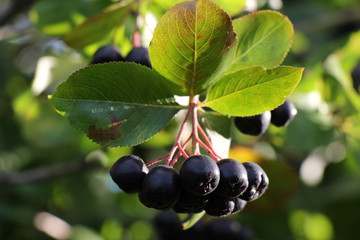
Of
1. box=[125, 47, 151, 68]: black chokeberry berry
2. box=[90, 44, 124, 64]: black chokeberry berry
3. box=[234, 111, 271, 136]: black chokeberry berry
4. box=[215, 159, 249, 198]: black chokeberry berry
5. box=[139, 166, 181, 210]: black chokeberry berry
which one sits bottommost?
box=[234, 111, 271, 136]: black chokeberry berry

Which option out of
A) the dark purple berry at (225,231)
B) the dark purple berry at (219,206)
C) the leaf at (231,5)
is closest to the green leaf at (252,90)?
the dark purple berry at (219,206)

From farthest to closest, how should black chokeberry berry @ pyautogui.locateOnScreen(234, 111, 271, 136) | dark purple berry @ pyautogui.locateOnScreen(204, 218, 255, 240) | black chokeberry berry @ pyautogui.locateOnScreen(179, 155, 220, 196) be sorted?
dark purple berry @ pyautogui.locateOnScreen(204, 218, 255, 240), black chokeberry berry @ pyautogui.locateOnScreen(234, 111, 271, 136), black chokeberry berry @ pyautogui.locateOnScreen(179, 155, 220, 196)

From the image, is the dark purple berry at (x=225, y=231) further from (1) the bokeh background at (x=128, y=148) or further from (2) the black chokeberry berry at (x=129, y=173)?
A: (2) the black chokeberry berry at (x=129, y=173)

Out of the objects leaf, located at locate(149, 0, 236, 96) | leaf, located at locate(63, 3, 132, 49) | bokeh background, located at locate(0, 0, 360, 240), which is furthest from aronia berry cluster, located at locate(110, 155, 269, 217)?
bokeh background, located at locate(0, 0, 360, 240)

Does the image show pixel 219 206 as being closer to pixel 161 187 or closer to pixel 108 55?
pixel 161 187

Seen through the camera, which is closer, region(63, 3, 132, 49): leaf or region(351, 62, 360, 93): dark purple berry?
region(63, 3, 132, 49): leaf

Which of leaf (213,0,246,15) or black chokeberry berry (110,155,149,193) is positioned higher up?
leaf (213,0,246,15)

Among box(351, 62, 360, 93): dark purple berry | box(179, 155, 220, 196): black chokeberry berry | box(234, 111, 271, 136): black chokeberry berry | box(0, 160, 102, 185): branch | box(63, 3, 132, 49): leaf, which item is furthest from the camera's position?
box(0, 160, 102, 185): branch

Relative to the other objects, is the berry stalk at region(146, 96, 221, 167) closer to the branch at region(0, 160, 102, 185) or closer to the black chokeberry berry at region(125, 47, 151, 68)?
the black chokeberry berry at region(125, 47, 151, 68)
